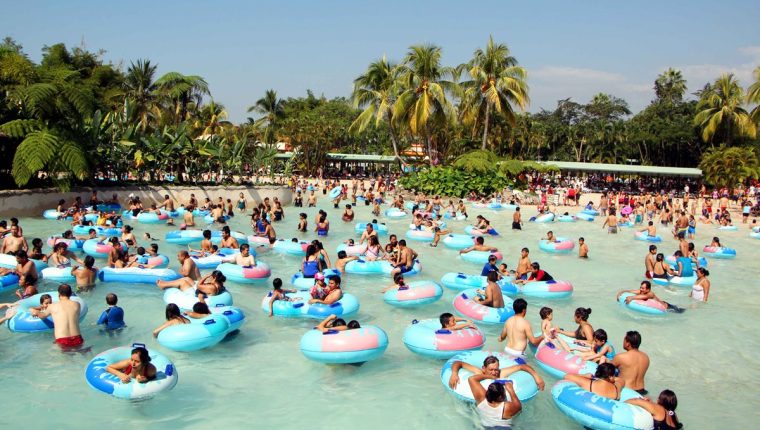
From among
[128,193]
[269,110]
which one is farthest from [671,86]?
[128,193]

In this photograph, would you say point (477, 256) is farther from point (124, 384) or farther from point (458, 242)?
point (124, 384)

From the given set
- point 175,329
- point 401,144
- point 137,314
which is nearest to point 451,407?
point 175,329

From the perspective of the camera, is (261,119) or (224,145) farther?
(261,119)

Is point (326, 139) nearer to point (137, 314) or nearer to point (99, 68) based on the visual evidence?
point (99, 68)

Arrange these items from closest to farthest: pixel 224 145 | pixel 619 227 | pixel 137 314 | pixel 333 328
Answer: pixel 333 328, pixel 137 314, pixel 619 227, pixel 224 145

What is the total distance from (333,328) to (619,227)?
1897cm

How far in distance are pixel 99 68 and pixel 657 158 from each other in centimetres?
4333

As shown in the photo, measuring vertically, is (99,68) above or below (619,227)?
above

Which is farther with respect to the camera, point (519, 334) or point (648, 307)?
point (648, 307)

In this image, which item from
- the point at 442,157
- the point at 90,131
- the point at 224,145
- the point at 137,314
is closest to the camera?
the point at 137,314

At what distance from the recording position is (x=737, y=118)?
38375 mm

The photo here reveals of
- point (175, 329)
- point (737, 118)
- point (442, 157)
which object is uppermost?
point (737, 118)

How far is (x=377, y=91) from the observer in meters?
36.1

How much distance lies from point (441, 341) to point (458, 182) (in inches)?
944
